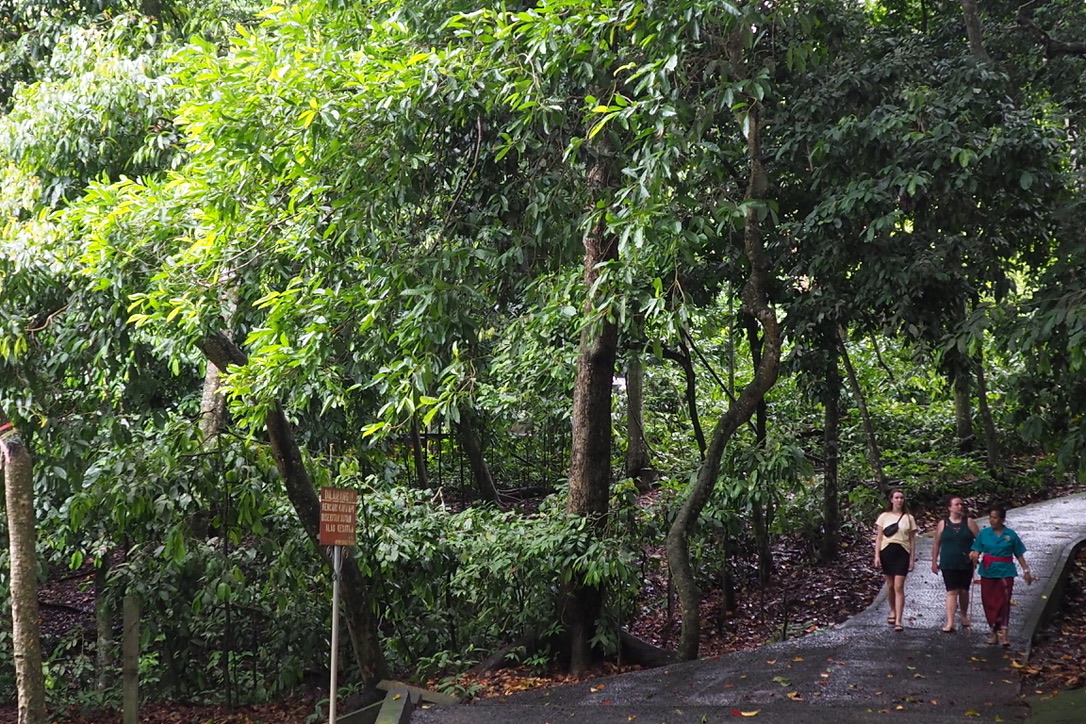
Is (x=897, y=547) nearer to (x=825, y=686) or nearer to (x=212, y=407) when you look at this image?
(x=825, y=686)

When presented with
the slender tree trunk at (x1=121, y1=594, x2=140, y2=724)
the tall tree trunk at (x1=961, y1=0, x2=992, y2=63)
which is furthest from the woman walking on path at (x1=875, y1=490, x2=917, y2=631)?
the slender tree trunk at (x1=121, y1=594, x2=140, y2=724)

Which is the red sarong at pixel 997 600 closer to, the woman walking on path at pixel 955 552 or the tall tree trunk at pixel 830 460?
the woman walking on path at pixel 955 552

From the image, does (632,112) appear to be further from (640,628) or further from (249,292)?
(640,628)

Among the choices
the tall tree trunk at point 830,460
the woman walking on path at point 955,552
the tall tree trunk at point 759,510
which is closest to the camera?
the woman walking on path at point 955,552

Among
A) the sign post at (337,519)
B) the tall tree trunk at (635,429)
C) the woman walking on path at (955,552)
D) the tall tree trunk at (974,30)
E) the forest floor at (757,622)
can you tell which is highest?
the tall tree trunk at (974,30)

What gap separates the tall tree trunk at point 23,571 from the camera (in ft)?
22.7

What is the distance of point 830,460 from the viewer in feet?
44.8

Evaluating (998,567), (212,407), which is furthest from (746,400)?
(212,407)

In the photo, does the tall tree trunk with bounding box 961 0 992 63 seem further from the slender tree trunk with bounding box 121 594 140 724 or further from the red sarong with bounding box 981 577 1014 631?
the slender tree trunk with bounding box 121 594 140 724

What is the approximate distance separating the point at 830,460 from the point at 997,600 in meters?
3.90

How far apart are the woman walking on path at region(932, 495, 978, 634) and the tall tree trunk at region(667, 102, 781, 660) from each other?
257 centimetres

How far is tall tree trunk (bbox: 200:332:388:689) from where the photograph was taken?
9.34 m

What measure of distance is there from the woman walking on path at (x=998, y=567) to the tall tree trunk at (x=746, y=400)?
9.14 feet

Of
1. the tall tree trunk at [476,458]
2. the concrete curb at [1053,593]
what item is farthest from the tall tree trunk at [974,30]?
the tall tree trunk at [476,458]
